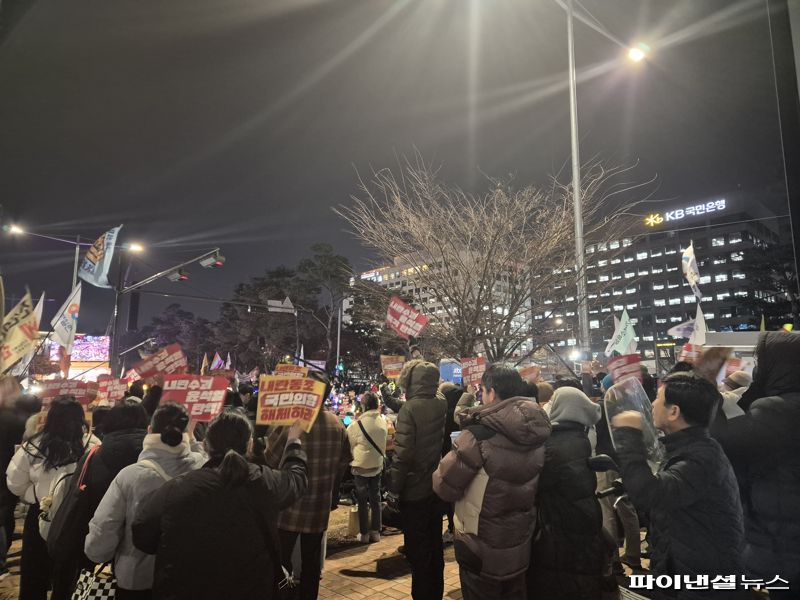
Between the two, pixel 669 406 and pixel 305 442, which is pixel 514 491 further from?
pixel 305 442

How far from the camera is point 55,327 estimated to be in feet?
33.8

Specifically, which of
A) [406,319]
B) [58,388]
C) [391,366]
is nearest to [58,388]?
[58,388]

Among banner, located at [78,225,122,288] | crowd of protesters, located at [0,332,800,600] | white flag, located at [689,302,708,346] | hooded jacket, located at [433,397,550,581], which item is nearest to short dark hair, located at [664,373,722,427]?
crowd of protesters, located at [0,332,800,600]

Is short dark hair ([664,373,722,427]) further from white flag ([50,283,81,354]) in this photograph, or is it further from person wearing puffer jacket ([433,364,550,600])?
white flag ([50,283,81,354])

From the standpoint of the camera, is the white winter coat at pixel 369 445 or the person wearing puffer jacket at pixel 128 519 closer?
the person wearing puffer jacket at pixel 128 519

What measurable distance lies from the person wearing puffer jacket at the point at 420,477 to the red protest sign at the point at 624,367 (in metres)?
2.36

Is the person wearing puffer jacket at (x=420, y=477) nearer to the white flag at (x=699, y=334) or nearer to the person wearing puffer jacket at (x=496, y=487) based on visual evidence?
the person wearing puffer jacket at (x=496, y=487)

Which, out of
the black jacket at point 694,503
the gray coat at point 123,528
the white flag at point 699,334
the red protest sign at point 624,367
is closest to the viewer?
the black jacket at point 694,503

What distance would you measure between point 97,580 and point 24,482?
1.86 m

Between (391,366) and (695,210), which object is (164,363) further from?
(695,210)

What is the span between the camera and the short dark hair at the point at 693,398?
102 inches

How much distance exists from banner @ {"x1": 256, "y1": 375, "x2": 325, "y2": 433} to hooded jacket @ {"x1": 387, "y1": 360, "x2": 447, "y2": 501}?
1.14m

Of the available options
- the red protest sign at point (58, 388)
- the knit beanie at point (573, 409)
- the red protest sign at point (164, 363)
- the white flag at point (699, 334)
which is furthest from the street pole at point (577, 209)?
the red protest sign at point (58, 388)

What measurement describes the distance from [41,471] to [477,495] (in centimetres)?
386
